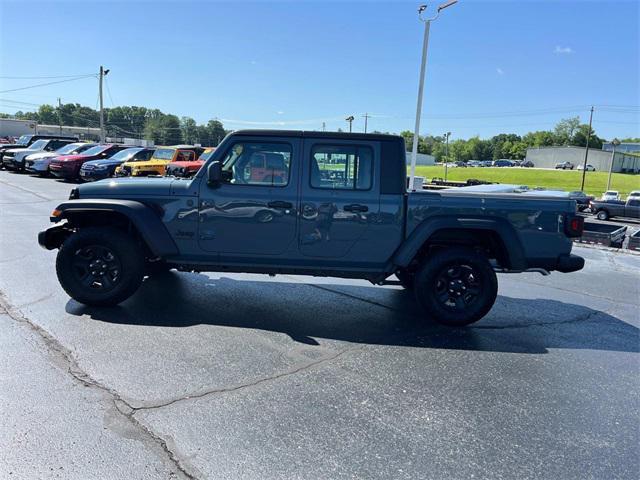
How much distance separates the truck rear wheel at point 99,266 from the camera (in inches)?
188

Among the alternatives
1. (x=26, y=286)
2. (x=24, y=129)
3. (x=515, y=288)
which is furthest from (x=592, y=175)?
(x=24, y=129)

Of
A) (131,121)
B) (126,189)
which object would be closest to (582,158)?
(126,189)

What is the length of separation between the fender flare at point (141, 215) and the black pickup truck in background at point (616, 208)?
30089mm

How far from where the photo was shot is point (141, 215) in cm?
468

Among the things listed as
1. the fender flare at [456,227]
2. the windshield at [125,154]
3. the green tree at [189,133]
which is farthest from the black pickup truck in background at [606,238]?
the green tree at [189,133]

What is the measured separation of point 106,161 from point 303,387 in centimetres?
1844

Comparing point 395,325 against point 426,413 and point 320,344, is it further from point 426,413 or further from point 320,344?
point 426,413

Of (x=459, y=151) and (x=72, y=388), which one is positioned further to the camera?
(x=459, y=151)

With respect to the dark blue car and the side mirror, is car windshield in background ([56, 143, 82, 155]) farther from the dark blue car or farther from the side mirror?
the side mirror

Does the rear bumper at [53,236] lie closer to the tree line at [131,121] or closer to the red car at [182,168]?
the red car at [182,168]

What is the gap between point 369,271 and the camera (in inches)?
191

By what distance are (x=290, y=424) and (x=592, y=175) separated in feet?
287

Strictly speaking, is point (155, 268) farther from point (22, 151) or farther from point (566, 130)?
point (566, 130)

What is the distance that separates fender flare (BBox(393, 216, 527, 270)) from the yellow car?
14.4m
